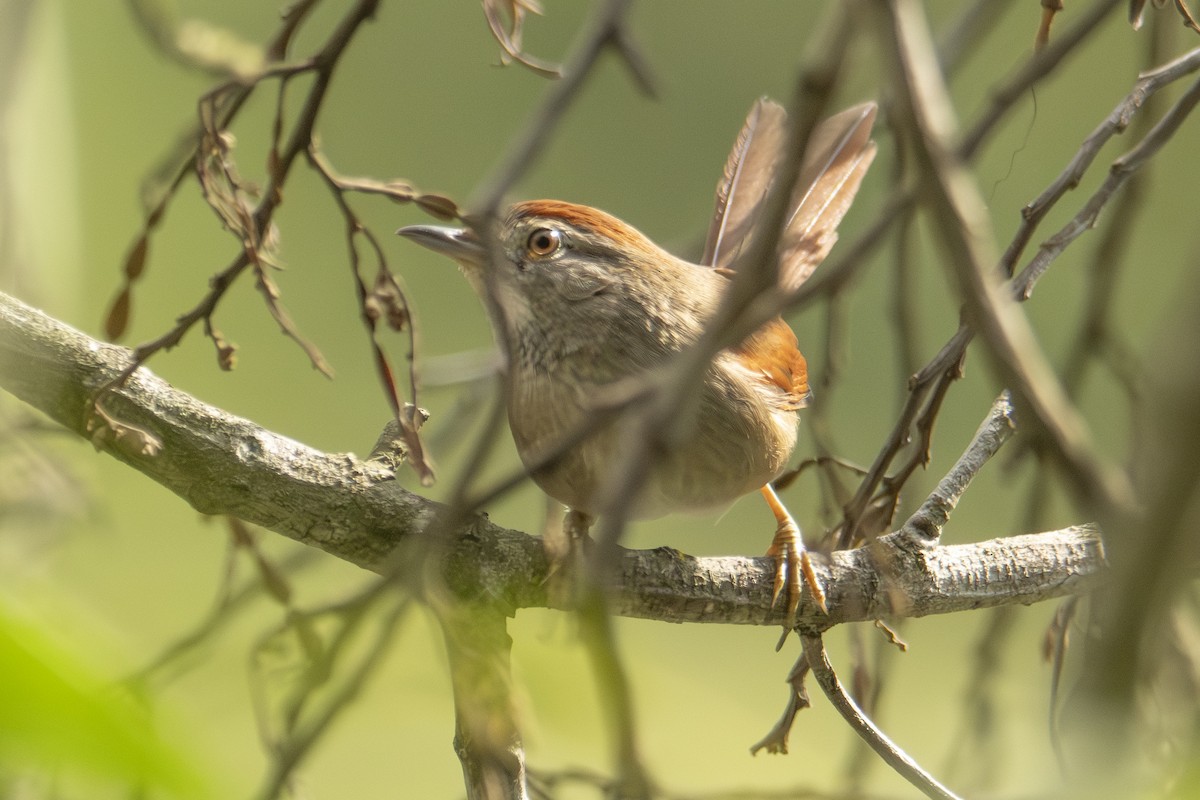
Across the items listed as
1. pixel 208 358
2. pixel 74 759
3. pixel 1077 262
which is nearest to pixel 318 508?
pixel 74 759

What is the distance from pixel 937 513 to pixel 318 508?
114 centimetres

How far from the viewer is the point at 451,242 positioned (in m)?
2.41

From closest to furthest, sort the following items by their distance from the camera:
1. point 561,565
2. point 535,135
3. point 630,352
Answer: point 535,135
point 561,565
point 630,352

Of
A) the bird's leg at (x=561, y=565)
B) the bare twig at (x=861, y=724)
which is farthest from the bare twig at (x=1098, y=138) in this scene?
the bird's leg at (x=561, y=565)

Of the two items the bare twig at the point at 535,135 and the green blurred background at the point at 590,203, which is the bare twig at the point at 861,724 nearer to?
the bare twig at the point at 535,135

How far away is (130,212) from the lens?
534cm

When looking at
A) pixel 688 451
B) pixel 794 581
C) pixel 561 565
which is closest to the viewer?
pixel 561 565

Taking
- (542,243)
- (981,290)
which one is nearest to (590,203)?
(542,243)

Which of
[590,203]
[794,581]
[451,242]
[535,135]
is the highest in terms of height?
[590,203]

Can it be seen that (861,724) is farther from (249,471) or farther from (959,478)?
(249,471)

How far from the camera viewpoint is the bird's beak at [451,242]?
241 centimetres

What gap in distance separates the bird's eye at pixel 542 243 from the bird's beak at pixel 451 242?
229 millimetres

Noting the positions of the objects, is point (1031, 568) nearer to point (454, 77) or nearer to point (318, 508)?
point (318, 508)

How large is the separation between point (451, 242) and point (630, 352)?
45 cm
